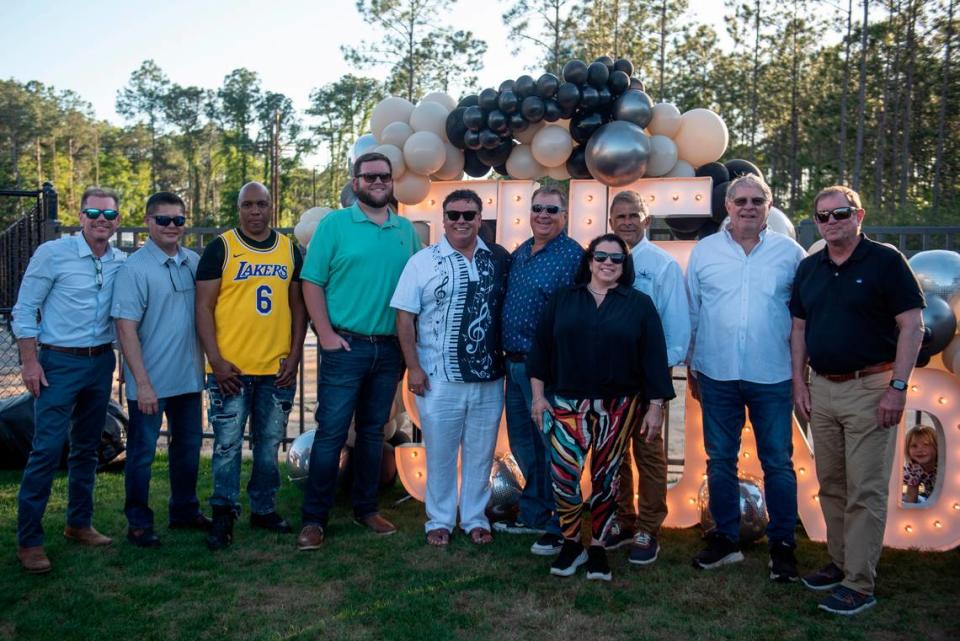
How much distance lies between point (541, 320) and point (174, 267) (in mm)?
2082

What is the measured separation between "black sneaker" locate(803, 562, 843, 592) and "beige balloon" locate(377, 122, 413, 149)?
3863 millimetres

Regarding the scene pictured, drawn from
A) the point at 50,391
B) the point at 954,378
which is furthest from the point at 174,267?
the point at 954,378

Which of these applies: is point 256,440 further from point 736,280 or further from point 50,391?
point 736,280

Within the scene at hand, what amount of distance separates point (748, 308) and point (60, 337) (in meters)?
3.55

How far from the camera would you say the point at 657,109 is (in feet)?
18.1

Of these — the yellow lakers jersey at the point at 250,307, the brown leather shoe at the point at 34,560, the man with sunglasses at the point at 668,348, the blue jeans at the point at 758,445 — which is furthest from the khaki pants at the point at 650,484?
the brown leather shoe at the point at 34,560

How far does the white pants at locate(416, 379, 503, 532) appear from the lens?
178 inches

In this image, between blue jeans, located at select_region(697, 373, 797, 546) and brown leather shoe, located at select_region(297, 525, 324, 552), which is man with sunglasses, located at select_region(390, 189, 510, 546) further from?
blue jeans, located at select_region(697, 373, 797, 546)

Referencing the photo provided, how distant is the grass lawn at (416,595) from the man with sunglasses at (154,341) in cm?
42

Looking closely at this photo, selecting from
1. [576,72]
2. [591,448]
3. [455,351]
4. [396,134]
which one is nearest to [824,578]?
[591,448]

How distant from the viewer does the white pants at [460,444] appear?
14.9 ft

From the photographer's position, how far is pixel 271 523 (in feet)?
15.8

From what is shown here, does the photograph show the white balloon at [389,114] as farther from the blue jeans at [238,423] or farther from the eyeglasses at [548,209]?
the blue jeans at [238,423]

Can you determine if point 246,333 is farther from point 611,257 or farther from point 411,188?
point 611,257
